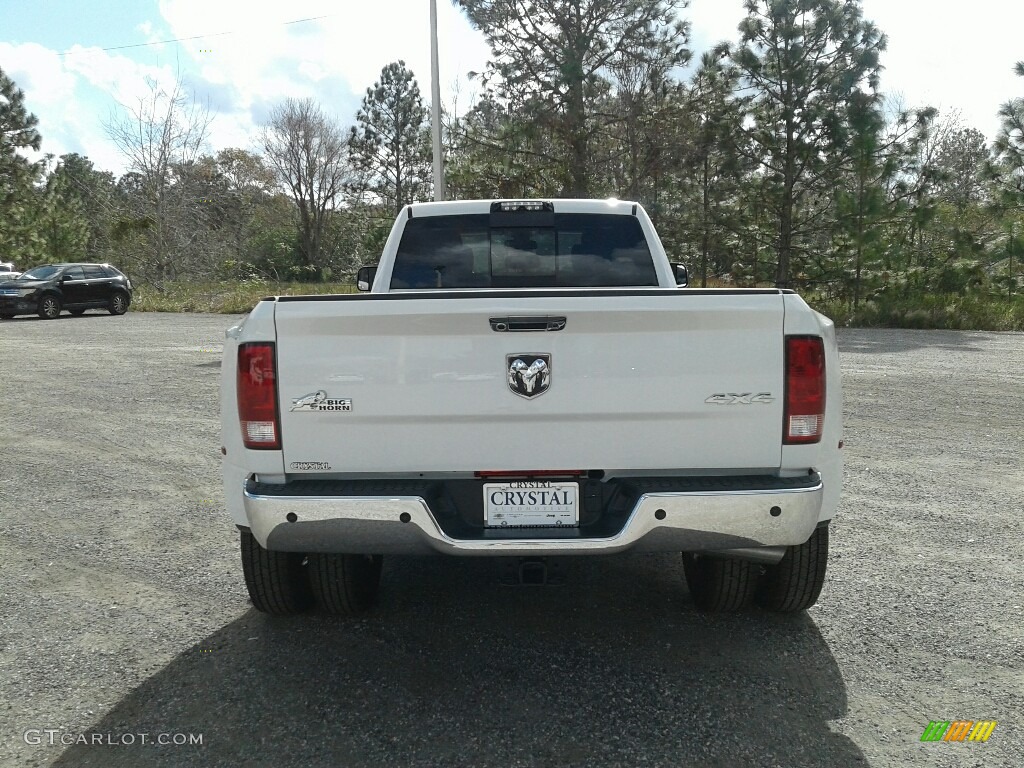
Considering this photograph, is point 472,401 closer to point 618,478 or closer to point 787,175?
point 618,478

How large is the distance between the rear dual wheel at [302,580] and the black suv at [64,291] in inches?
1017

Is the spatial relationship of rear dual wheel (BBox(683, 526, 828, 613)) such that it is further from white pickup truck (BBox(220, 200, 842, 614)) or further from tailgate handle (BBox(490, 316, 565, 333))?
tailgate handle (BBox(490, 316, 565, 333))

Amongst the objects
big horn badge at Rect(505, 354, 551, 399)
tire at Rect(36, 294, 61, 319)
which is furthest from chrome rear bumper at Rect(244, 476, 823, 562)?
tire at Rect(36, 294, 61, 319)

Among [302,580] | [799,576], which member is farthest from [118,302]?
[799,576]

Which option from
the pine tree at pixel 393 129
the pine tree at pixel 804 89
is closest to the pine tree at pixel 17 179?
the pine tree at pixel 393 129

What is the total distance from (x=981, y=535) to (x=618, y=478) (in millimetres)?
3046

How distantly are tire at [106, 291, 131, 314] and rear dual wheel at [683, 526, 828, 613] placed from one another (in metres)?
27.4

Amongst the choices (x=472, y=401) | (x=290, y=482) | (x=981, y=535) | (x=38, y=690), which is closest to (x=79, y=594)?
(x=38, y=690)

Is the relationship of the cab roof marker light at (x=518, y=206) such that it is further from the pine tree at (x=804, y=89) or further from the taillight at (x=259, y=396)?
the pine tree at (x=804, y=89)

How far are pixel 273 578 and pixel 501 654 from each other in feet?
3.35

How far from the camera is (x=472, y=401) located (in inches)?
123

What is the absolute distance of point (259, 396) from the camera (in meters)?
3.14

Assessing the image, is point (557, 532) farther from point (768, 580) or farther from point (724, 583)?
point (768, 580)

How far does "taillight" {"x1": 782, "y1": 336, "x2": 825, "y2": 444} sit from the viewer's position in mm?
3102
